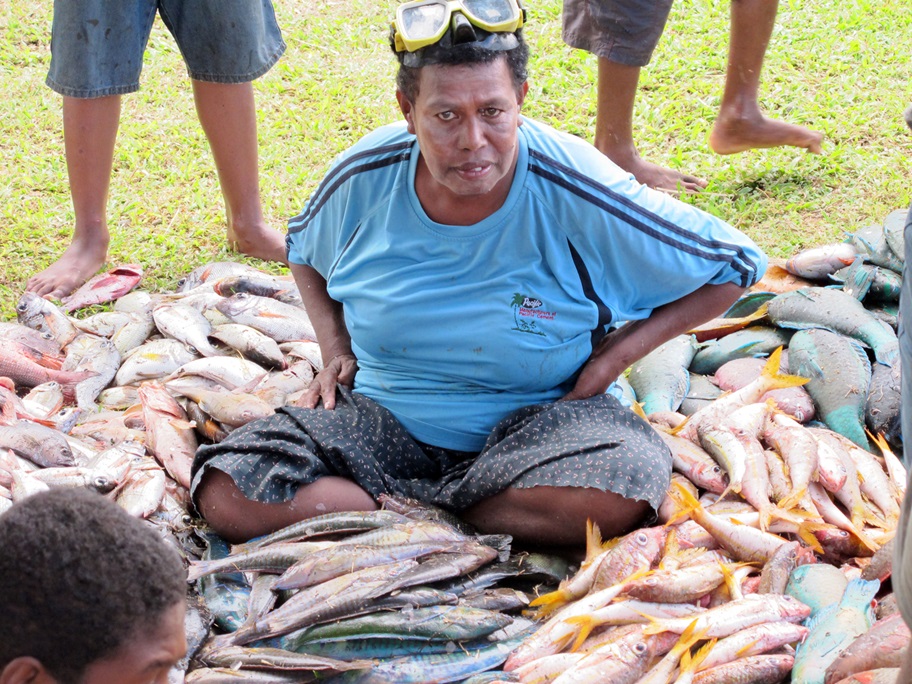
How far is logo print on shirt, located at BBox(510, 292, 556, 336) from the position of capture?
10.8 feet

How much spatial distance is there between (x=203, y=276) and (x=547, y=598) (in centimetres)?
300

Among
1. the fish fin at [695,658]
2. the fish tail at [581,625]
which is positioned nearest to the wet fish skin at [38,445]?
the fish tail at [581,625]

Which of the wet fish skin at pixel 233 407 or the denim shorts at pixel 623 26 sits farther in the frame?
the denim shorts at pixel 623 26

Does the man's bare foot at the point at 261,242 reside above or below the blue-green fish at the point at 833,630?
above

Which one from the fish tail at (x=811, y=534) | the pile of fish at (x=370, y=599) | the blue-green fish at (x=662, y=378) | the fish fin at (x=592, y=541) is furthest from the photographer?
the blue-green fish at (x=662, y=378)

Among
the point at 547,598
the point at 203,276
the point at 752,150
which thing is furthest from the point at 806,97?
the point at 547,598

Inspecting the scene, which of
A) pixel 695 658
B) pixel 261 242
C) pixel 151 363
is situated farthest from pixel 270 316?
pixel 695 658

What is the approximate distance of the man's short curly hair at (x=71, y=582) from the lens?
1785 millimetres

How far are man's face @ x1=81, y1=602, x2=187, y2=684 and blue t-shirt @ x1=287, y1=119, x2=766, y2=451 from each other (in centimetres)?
155

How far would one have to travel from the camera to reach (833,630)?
2756 mm

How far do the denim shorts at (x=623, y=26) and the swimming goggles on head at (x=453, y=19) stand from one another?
2.54 meters

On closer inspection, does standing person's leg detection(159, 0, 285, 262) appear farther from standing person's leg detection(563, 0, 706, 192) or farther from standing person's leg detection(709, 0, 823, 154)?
standing person's leg detection(709, 0, 823, 154)

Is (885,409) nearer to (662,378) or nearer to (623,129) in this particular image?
(662,378)

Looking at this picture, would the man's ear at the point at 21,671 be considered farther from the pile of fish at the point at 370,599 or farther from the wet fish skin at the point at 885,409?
the wet fish skin at the point at 885,409
